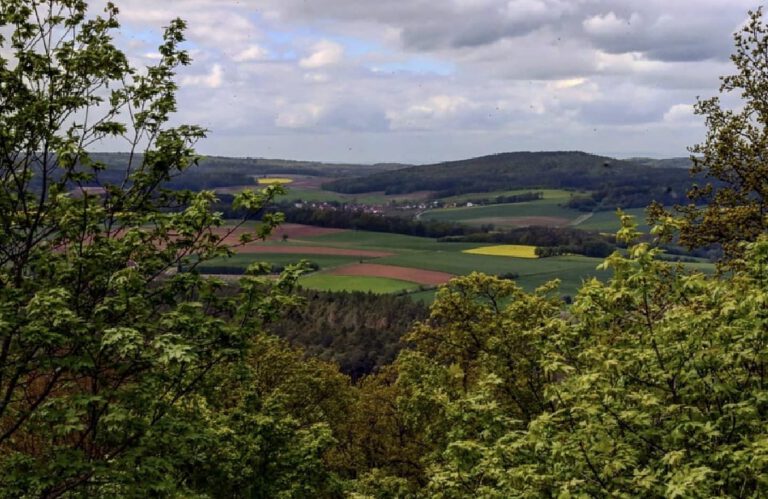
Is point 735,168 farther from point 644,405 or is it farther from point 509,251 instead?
point 509,251

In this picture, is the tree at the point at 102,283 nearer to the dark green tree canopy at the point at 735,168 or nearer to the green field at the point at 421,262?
the dark green tree canopy at the point at 735,168

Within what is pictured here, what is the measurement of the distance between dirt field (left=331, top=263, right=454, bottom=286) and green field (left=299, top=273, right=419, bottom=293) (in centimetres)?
237

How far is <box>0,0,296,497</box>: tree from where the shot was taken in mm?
12438

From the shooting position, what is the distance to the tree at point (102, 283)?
12438 mm

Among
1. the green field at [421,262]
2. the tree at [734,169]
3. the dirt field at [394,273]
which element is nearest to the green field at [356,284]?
the green field at [421,262]

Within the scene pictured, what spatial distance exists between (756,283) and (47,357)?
44.7ft

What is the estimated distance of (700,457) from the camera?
10539mm

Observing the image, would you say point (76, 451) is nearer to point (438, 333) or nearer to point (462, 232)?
point (438, 333)

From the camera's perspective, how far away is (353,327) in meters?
99.2

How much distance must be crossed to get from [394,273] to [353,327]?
36.2m

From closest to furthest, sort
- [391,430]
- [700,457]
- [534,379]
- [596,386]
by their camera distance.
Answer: [700,457], [596,386], [534,379], [391,430]

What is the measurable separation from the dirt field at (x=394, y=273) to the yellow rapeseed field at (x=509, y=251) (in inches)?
1192

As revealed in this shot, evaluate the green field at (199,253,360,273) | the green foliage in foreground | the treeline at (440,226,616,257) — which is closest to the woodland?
the green foliage in foreground

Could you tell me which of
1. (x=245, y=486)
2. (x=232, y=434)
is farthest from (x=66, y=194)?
(x=245, y=486)
